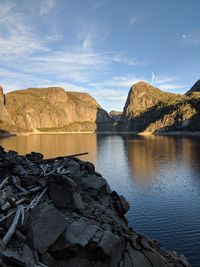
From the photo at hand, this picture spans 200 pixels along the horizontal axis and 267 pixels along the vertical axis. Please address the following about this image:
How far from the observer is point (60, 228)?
19.2 m

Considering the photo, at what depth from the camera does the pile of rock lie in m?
18.2

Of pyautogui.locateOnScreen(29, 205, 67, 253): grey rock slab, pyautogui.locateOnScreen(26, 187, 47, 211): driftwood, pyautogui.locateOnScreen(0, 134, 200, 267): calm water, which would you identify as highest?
pyautogui.locateOnScreen(26, 187, 47, 211): driftwood

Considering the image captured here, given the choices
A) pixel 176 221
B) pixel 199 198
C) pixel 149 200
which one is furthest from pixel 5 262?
pixel 199 198

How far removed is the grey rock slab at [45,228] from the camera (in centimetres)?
1824

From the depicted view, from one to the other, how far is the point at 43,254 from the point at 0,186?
818cm

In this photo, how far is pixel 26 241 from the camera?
18422mm

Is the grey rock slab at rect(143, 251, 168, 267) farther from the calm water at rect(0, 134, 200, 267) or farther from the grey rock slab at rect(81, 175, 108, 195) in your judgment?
the grey rock slab at rect(81, 175, 108, 195)

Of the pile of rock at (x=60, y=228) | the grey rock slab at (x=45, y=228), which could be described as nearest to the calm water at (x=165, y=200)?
the pile of rock at (x=60, y=228)

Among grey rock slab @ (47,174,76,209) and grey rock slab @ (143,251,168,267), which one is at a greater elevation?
grey rock slab @ (47,174,76,209)

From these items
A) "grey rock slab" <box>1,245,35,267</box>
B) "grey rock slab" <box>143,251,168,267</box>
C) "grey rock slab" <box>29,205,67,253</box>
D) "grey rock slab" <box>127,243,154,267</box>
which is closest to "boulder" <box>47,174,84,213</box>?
"grey rock slab" <box>29,205,67,253</box>

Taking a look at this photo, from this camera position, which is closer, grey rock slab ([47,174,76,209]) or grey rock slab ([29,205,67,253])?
grey rock slab ([29,205,67,253])

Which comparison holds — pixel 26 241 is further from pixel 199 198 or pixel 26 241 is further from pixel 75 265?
pixel 199 198

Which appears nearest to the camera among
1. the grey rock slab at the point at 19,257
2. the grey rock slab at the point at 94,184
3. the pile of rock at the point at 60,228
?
the grey rock slab at the point at 19,257

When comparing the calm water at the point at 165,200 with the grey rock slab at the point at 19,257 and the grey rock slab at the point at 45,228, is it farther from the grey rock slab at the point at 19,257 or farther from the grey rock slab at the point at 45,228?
the grey rock slab at the point at 19,257
